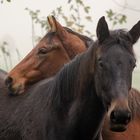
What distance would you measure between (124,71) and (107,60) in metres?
0.17

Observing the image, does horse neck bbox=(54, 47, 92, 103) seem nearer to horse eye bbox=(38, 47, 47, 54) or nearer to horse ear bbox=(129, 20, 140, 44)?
horse ear bbox=(129, 20, 140, 44)

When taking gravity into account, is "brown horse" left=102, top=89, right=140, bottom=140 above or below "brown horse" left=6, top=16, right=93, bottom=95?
below

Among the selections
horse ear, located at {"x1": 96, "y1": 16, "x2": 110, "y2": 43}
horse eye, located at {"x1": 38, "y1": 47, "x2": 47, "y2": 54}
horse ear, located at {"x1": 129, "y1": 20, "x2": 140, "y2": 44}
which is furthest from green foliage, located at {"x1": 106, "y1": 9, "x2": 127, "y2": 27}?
horse ear, located at {"x1": 96, "y1": 16, "x2": 110, "y2": 43}

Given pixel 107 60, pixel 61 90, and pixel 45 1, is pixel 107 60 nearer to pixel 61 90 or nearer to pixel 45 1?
pixel 61 90

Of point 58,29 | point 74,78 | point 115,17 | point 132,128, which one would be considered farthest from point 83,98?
point 115,17

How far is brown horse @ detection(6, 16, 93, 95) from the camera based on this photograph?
6.20 metres

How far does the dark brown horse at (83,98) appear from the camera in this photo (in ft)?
14.9

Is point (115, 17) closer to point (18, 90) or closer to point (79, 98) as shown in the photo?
point (18, 90)

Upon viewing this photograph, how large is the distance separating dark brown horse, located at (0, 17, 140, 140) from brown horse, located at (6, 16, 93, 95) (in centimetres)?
27

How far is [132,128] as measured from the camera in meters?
6.02

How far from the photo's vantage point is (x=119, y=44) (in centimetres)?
476

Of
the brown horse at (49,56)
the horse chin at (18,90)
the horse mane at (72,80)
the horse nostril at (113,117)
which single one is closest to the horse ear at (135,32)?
the horse mane at (72,80)

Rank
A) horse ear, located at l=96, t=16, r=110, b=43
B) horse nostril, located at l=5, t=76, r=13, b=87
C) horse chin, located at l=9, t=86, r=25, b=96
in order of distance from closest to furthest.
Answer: horse ear, located at l=96, t=16, r=110, b=43 < horse chin, located at l=9, t=86, r=25, b=96 < horse nostril, located at l=5, t=76, r=13, b=87

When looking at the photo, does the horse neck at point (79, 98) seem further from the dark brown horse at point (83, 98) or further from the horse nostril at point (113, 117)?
the horse nostril at point (113, 117)
